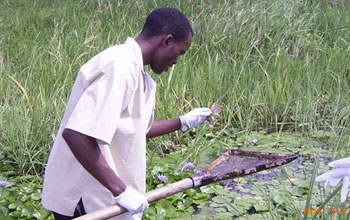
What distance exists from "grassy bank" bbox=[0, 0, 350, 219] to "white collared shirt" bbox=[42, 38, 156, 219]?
1.20 metres

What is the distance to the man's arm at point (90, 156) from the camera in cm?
188

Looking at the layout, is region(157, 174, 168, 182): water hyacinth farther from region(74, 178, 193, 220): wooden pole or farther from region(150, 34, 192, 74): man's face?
region(150, 34, 192, 74): man's face

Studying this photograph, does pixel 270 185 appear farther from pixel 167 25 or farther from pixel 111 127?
pixel 111 127

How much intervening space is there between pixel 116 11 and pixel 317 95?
94.8 inches

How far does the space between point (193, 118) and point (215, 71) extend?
167cm

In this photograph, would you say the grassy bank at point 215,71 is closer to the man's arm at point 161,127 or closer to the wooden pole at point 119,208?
the man's arm at point 161,127

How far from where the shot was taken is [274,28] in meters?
5.38

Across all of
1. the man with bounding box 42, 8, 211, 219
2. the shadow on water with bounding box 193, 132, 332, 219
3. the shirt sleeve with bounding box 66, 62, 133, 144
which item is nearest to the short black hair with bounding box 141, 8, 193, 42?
the man with bounding box 42, 8, 211, 219

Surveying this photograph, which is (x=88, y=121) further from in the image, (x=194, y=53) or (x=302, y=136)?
(x=194, y=53)

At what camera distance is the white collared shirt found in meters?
1.89

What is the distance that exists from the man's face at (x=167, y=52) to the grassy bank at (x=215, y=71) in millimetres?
1145

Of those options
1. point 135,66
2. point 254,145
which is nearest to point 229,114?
point 254,145

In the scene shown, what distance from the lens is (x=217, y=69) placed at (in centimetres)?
455

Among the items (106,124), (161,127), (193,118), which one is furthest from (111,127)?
(193,118)
